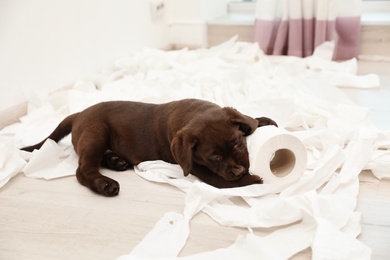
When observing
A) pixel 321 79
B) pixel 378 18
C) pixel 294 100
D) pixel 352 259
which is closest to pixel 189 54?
pixel 321 79

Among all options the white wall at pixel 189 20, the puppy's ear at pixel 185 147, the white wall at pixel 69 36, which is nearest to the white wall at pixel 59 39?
the white wall at pixel 69 36

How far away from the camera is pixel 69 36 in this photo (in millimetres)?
2230

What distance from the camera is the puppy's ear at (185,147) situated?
123cm

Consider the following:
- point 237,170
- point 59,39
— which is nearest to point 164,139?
point 237,170

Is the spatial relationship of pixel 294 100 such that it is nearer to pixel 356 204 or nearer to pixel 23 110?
pixel 356 204

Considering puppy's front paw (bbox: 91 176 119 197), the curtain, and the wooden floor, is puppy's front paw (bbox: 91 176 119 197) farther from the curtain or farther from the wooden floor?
the curtain

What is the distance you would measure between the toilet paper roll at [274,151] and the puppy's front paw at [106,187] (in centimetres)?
38

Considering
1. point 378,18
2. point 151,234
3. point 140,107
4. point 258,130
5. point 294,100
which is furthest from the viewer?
point 378,18

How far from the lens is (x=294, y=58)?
269 cm

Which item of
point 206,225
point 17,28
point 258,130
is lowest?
point 206,225

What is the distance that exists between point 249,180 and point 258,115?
57cm

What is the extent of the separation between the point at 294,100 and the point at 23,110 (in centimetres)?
111

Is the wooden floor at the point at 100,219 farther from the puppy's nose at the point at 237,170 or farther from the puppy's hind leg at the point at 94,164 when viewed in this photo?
the puppy's nose at the point at 237,170

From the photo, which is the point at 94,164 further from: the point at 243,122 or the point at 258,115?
the point at 258,115
